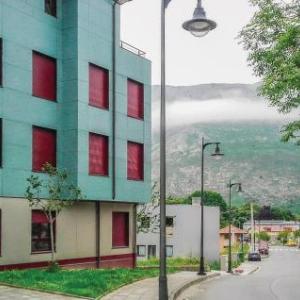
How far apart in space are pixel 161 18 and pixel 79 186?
15173 mm

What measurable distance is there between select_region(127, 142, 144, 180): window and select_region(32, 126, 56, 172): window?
6245 millimetres

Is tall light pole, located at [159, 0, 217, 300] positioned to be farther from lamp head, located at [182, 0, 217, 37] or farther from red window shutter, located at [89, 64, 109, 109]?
red window shutter, located at [89, 64, 109, 109]

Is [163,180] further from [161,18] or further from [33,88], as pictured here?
[33,88]

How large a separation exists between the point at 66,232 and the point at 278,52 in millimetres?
15029

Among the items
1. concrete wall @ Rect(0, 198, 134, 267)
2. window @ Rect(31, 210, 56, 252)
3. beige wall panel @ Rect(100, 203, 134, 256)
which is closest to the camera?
concrete wall @ Rect(0, 198, 134, 267)

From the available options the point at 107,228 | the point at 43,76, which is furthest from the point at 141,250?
the point at 43,76

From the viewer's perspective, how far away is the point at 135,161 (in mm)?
34406

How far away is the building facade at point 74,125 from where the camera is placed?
25750 mm

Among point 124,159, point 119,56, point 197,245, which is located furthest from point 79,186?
point 197,245

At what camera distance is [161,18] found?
14539mm

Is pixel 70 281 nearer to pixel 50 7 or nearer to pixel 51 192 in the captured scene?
pixel 51 192

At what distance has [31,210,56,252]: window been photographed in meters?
27.0

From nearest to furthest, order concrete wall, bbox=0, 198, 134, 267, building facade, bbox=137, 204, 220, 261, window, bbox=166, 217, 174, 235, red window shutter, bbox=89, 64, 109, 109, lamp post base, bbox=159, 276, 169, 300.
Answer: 1. lamp post base, bbox=159, 276, 169, 300
2. concrete wall, bbox=0, 198, 134, 267
3. red window shutter, bbox=89, 64, 109, 109
4. building facade, bbox=137, 204, 220, 261
5. window, bbox=166, 217, 174, 235

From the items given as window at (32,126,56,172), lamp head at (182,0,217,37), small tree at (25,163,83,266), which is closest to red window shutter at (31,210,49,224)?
small tree at (25,163,83,266)
